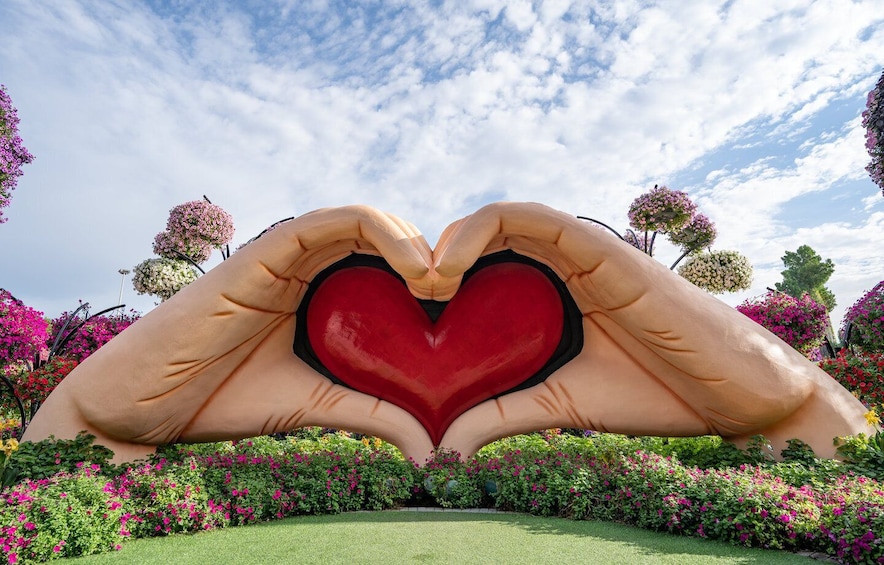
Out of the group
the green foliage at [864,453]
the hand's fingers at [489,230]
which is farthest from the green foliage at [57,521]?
the green foliage at [864,453]

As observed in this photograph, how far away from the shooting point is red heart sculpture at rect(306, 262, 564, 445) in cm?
649

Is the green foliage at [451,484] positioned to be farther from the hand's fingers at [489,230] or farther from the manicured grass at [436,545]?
the hand's fingers at [489,230]

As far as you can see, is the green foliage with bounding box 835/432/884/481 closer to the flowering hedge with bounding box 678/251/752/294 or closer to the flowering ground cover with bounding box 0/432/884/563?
the flowering ground cover with bounding box 0/432/884/563

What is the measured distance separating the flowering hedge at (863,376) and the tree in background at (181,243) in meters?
11.4

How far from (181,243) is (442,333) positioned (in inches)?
290

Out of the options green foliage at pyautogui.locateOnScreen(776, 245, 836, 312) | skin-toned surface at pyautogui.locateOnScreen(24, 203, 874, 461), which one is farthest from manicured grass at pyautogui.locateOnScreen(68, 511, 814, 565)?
green foliage at pyautogui.locateOnScreen(776, 245, 836, 312)

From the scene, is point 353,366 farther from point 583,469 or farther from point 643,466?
point 643,466

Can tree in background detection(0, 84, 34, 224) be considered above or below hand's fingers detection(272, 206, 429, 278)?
above

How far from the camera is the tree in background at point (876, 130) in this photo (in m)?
7.87

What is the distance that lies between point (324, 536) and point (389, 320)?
2968 mm

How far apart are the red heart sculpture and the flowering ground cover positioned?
0.90 meters

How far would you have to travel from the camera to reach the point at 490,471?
5.34m

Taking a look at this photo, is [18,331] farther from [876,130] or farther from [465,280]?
[876,130]

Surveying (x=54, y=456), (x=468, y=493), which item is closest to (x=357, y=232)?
(x=468, y=493)
